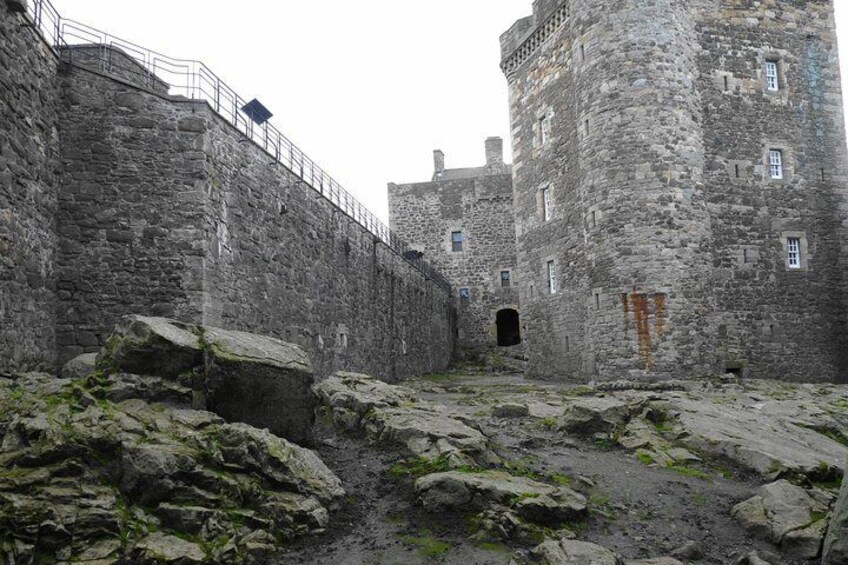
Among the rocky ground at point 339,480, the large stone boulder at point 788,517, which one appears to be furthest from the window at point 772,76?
the large stone boulder at point 788,517

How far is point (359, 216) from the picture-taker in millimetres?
24625

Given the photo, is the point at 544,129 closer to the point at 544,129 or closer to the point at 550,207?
the point at 544,129

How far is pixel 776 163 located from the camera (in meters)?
23.2

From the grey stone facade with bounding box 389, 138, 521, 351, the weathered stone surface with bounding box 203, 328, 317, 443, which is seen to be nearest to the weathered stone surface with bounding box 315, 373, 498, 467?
the weathered stone surface with bounding box 203, 328, 317, 443

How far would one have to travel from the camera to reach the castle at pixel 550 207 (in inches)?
488

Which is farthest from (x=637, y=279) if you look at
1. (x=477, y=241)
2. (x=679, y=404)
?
(x=477, y=241)

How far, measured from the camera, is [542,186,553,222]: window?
25.5 m

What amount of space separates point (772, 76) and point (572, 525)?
22.0 m

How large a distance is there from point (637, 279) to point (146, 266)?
1468 centimetres

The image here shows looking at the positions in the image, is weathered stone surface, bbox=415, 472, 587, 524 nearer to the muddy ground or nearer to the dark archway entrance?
the muddy ground

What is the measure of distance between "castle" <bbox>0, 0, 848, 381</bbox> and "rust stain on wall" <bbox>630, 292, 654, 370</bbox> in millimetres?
62

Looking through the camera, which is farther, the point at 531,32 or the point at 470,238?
the point at 470,238

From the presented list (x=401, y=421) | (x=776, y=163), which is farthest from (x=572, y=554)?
(x=776, y=163)

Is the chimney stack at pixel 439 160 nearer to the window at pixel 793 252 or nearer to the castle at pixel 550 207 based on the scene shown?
the castle at pixel 550 207
